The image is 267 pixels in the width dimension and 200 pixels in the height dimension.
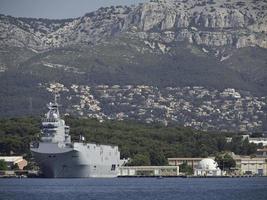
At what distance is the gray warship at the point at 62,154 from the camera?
18025cm

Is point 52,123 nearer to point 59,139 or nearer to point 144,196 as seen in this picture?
point 59,139

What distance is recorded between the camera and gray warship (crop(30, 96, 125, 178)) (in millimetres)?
180250

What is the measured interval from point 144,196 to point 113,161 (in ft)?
262

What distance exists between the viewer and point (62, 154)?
17938 cm

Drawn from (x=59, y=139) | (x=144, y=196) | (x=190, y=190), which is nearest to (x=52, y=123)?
(x=59, y=139)

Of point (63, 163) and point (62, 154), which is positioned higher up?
point (62, 154)

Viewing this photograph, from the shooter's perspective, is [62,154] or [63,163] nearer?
[62,154]

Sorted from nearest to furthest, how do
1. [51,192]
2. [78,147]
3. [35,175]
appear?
1. [51,192]
2. [78,147]
3. [35,175]

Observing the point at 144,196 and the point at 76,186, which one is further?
the point at 76,186

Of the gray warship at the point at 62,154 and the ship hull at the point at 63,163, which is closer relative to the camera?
the ship hull at the point at 63,163

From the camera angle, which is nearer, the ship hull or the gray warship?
the ship hull

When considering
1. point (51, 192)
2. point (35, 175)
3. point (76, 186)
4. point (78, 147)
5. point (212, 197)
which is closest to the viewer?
point (212, 197)

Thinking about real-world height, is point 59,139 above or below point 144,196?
above

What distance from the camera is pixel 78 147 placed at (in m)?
182
